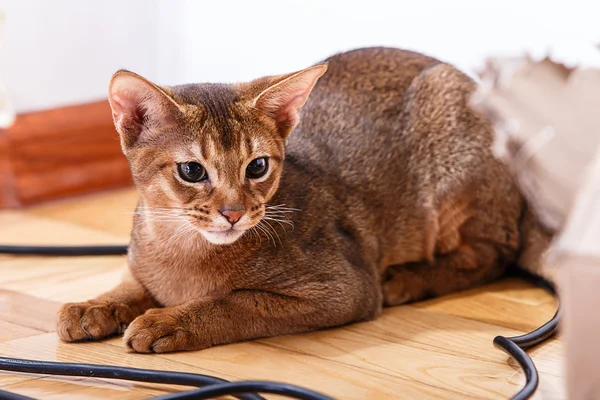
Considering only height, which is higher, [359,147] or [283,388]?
[359,147]

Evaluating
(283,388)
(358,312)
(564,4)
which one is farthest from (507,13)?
(283,388)

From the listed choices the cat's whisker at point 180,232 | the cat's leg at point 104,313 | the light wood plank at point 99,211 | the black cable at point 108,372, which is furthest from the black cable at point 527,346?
the light wood plank at point 99,211

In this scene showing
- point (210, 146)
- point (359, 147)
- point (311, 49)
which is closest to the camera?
point (210, 146)

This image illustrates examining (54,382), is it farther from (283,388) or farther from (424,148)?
(424,148)

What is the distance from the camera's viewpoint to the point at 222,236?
5.92ft

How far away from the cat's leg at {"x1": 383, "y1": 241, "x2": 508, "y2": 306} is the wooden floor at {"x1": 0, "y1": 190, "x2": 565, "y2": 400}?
3cm

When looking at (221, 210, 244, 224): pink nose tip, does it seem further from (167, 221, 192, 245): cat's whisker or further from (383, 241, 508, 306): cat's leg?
(383, 241, 508, 306): cat's leg

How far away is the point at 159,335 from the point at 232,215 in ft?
0.97

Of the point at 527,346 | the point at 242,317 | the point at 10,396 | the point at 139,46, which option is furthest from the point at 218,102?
the point at 139,46

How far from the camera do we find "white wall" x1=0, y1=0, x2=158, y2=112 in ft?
10.4

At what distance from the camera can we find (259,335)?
192 cm

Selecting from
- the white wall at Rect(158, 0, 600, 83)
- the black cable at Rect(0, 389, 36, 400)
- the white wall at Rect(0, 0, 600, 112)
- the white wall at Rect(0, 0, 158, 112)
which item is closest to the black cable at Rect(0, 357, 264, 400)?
the black cable at Rect(0, 389, 36, 400)

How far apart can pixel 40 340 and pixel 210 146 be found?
58cm

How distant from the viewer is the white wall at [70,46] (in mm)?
3168
